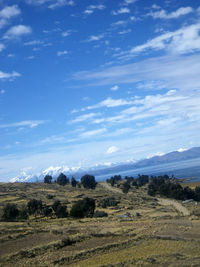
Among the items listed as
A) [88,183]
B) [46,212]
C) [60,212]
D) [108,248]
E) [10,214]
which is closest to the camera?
[108,248]

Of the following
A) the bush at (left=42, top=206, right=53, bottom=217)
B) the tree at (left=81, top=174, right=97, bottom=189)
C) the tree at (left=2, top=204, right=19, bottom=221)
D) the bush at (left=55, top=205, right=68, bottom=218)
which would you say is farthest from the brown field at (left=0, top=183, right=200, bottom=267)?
the tree at (left=81, top=174, right=97, bottom=189)

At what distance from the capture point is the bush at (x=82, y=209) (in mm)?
54281

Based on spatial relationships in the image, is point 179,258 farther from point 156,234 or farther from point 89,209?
point 89,209

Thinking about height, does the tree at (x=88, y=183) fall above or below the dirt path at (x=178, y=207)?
above

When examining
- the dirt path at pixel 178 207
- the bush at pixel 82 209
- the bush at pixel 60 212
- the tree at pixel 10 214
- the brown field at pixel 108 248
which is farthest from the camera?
the dirt path at pixel 178 207

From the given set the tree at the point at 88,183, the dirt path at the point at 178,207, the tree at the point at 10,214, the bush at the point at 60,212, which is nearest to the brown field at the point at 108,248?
the tree at the point at 10,214

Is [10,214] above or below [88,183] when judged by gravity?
below

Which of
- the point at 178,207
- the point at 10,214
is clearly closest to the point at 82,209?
the point at 10,214

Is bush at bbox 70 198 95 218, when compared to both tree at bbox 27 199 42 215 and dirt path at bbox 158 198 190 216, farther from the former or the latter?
dirt path at bbox 158 198 190 216

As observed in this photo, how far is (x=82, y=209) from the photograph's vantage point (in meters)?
54.7

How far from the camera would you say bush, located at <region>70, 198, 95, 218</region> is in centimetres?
5428

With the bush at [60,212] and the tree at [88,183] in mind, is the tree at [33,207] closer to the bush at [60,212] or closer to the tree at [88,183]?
the bush at [60,212]

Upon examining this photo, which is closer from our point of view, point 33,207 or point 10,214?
point 10,214

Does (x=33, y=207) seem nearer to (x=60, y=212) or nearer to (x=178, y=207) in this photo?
(x=60, y=212)
